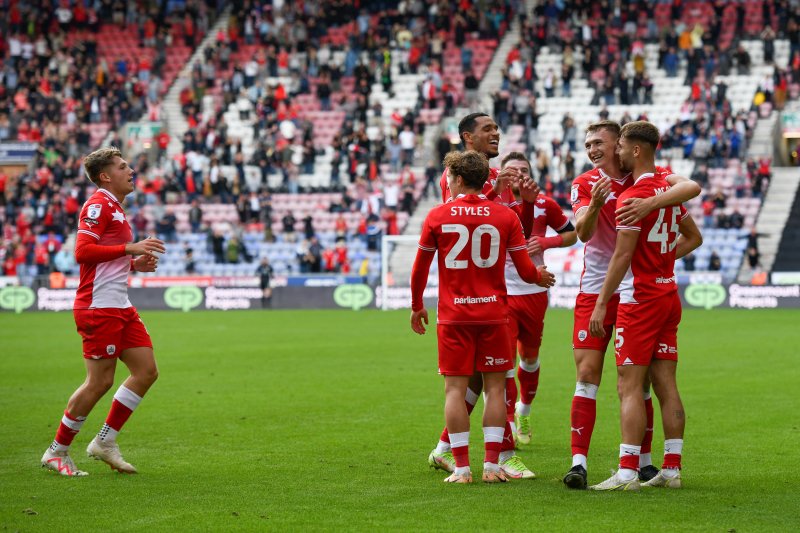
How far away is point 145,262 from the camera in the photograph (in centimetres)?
920

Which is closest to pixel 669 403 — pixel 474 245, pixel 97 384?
pixel 474 245

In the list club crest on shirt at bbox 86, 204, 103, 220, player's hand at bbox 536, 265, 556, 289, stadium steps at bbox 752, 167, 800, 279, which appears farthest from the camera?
stadium steps at bbox 752, 167, 800, 279

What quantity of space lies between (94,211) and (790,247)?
96.0 feet

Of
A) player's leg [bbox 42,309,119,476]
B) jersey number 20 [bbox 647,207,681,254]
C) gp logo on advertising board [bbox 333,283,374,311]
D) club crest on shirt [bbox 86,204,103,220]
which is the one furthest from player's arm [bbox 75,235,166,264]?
gp logo on advertising board [bbox 333,283,374,311]

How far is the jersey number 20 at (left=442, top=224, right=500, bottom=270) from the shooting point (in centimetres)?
840

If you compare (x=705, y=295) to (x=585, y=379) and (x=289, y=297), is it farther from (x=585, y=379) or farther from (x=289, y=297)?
(x=585, y=379)

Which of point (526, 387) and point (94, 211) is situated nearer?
point (94, 211)

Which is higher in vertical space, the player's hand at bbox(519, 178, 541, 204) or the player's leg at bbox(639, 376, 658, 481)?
the player's hand at bbox(519, 178, 541, 204)

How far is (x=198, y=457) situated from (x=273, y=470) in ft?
3.44

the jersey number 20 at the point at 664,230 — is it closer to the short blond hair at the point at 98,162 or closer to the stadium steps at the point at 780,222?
the short blond hair at the point at 98,162

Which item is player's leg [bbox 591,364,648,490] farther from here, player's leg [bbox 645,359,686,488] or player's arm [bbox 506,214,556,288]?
player's arm [bbox 506,214,556,288]

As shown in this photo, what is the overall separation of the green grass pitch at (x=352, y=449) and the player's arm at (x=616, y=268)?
123 centimetres

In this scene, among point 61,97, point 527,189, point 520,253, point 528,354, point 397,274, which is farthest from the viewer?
point 61,97

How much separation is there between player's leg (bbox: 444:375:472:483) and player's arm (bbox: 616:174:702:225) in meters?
1.66
